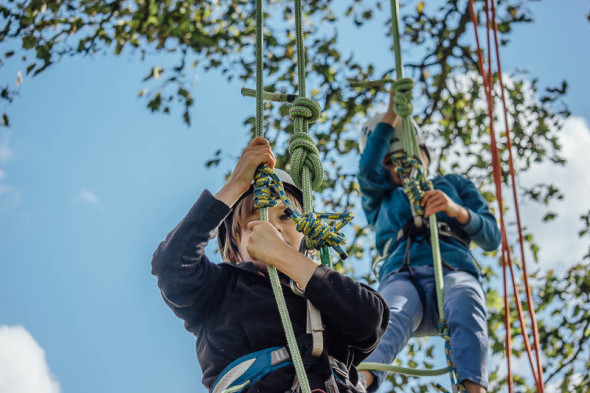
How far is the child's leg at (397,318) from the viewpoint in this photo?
9.48 feet

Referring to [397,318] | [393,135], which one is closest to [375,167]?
[393,135]

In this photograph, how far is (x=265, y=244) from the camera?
72.6 inches

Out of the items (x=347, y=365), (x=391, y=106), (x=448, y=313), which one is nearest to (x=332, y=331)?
(x=347, y=365)

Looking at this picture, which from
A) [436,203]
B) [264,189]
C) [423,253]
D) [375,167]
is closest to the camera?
[264,189]

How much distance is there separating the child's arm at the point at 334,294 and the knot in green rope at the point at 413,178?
4.71 feet

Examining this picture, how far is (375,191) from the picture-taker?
3613mm

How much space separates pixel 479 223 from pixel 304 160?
5.41ft

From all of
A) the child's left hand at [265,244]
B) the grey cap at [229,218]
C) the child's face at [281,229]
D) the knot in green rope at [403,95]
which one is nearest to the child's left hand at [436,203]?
the knot in green rope at [403,95]

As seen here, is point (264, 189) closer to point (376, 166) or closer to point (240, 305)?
point (240, 305)

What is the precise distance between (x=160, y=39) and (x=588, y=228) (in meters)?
3.66

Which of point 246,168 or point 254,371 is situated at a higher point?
point 246,168

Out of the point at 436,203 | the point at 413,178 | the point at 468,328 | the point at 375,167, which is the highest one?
the point at 375,167

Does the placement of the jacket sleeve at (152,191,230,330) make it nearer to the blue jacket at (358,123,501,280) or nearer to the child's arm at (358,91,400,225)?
the blue jacket at (358,123,501,280)

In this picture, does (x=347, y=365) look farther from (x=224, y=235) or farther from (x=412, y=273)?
(x=412, y=273)
